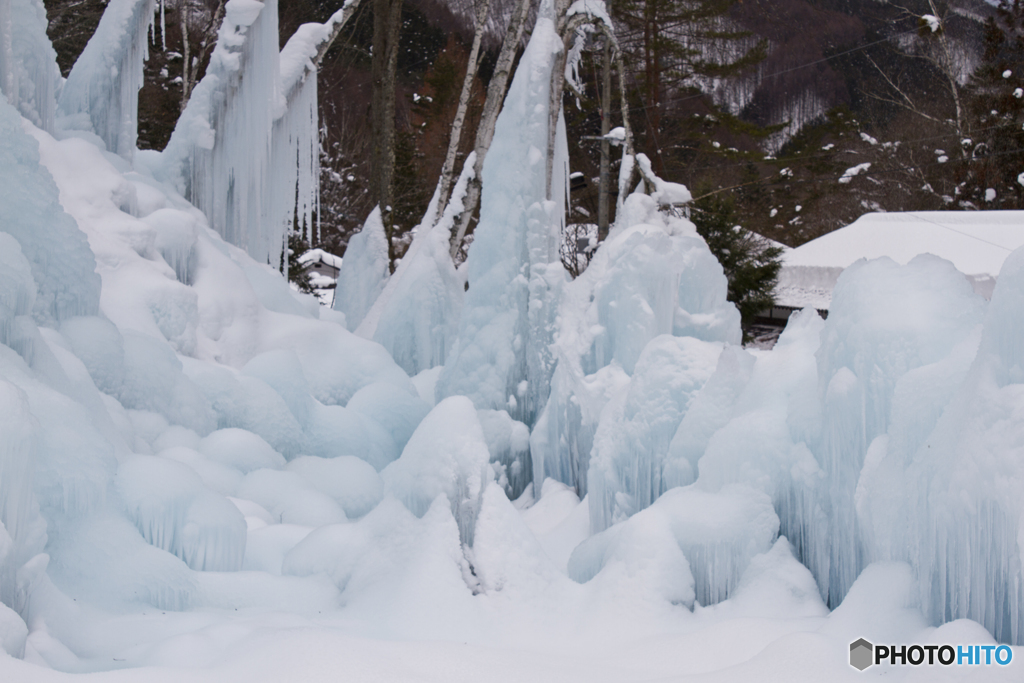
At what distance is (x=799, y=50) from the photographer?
28828mm

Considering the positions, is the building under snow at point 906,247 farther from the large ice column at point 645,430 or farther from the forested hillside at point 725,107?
the large ice column at point 645,430

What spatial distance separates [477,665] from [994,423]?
1.85 meters

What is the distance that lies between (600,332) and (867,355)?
2.40m

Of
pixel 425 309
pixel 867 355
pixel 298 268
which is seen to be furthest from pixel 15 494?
pixel 298 268

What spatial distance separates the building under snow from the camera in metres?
10.9

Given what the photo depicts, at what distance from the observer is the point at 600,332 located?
558 cm

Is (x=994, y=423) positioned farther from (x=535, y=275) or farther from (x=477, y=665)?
(x=535, y=275)

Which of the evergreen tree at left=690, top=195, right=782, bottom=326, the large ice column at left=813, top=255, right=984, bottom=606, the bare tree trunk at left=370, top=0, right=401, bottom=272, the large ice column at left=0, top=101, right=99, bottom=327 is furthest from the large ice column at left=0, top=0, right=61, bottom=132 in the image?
the evergreen tree at left=690, top=195, right=782, bottom=326

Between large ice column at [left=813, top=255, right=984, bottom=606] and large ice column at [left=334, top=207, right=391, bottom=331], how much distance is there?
251 inches

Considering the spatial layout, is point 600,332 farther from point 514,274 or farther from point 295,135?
point 295,135

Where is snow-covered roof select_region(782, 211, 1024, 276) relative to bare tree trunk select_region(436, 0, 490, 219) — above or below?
below

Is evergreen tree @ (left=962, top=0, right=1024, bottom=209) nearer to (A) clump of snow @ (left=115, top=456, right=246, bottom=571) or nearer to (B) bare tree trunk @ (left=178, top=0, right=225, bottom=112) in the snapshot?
(B) bare tree trunk @ (left=178, top=0, right=225, bottom=112)

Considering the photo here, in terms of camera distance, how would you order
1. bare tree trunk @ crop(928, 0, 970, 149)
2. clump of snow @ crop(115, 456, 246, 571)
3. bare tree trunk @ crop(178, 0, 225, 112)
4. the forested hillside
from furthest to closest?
bare tree trunk @ crop(928, 0, 970, 149) < the forested hillside < bare tree trunk @ crop(178, 0, 225, 112) < clump of snow @ crop(115, 456, 246, 571)

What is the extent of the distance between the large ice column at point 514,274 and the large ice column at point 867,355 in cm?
263
